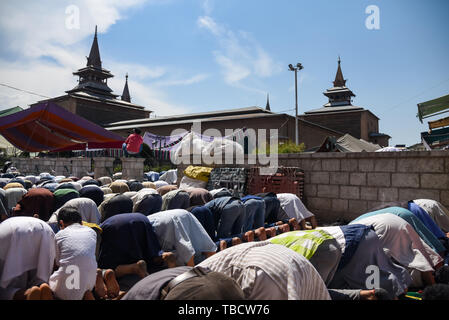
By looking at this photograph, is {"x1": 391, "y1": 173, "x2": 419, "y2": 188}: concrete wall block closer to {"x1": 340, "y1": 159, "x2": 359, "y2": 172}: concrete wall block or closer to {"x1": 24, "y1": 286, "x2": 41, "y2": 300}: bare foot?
{"x1": 340, "y1": 159, "x2": 359, "y2": 172}: concrete wall block

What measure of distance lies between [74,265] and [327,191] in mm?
6279

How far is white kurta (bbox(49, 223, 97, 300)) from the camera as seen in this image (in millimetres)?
2668

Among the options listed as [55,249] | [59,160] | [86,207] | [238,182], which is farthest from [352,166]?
[59,160]

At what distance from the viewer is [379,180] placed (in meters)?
6.95

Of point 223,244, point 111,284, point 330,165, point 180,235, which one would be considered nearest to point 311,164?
point 330,165

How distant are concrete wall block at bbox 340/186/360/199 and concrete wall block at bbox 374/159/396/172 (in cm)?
65

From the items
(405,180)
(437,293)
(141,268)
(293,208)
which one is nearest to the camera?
(437,293)

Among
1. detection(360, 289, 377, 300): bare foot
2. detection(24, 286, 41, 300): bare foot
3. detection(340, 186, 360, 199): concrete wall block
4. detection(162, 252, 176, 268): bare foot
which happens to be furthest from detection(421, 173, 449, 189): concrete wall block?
detection(24, 286, 41, 300): bare foot

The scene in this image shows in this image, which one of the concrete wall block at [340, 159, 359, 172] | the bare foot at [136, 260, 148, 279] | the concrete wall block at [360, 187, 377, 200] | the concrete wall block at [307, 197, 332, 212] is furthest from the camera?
the concrete wall block at [307, 197, 332, 212]

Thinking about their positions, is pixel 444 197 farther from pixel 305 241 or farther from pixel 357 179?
pixel 305 241

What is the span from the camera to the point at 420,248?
351 centimetres

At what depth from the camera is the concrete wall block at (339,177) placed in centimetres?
741
